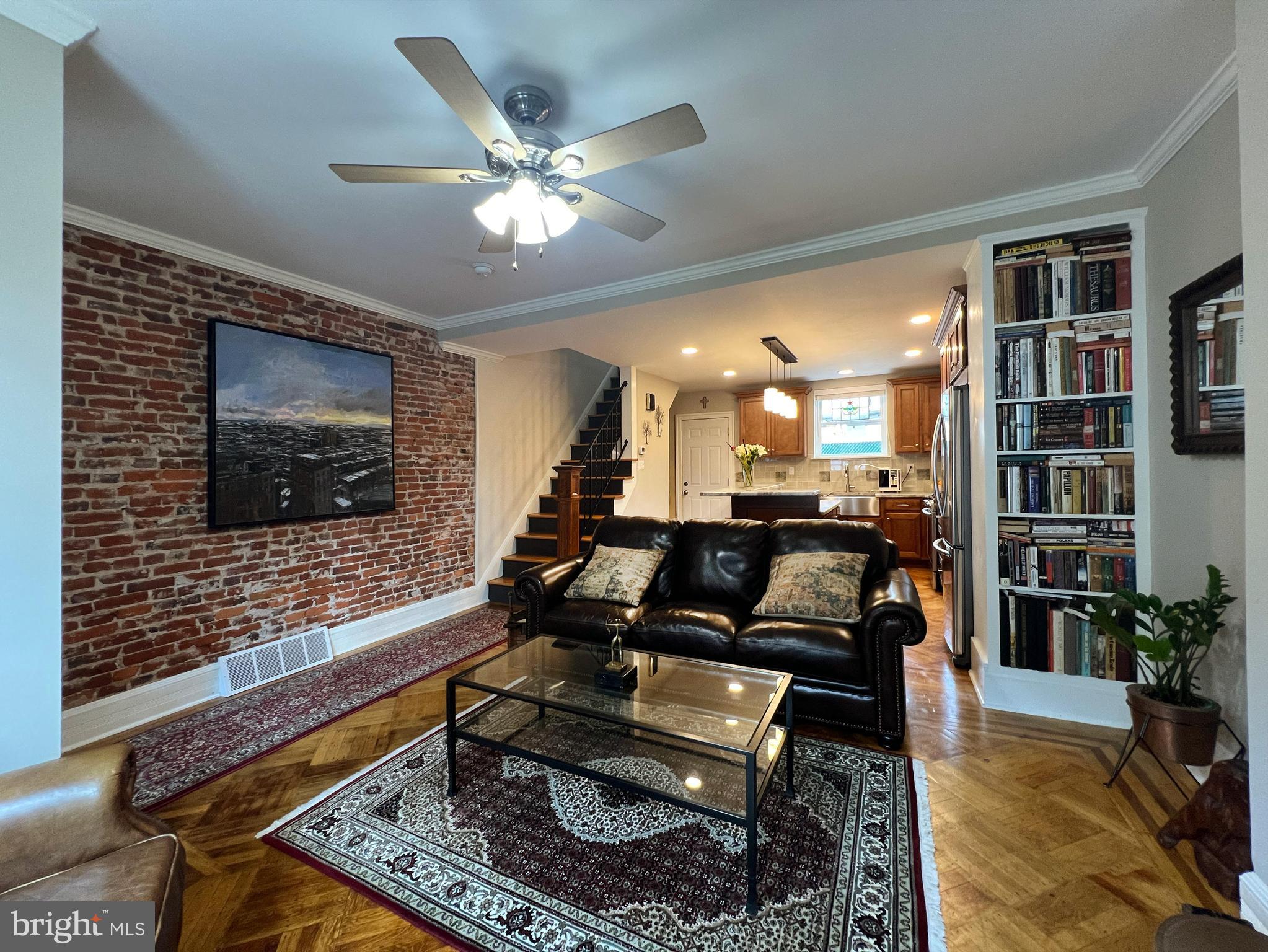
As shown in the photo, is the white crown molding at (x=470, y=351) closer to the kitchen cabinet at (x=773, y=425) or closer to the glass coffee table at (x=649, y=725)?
the glass coffee table at (x=649, y=725)

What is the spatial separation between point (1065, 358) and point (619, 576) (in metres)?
2.58

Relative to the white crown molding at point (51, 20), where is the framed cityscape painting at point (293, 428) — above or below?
below

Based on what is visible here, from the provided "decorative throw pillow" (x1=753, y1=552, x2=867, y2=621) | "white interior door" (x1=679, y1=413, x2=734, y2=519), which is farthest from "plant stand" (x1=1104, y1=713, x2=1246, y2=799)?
"white interior door" (x1=679, y1=413, x2=734, y2=519)

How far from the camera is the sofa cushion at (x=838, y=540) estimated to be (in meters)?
2.91

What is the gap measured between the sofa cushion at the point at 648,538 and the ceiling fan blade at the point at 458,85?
2.32 metres

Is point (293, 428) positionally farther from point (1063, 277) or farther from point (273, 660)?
point (1063, 277)

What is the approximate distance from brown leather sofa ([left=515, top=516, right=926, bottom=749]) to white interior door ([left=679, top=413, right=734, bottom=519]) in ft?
13.7

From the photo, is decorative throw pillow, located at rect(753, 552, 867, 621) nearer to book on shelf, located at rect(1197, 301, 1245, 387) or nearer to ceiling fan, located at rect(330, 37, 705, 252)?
book on shelf, located at rect(1197, 301, 1245, 387)

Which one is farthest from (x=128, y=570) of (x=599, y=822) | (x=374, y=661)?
(x=599, y=822)

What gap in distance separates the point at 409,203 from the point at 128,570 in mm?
2422

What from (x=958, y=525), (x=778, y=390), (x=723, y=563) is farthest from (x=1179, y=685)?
(x=778, y=390)

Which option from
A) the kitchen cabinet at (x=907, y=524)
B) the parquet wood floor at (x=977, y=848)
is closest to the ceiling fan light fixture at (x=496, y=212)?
the parquet wood floor at (x=977, y=848)

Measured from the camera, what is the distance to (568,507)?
4.69m

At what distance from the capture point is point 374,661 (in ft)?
11.4
